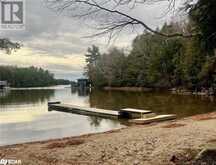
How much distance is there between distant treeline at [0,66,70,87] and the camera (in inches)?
3574

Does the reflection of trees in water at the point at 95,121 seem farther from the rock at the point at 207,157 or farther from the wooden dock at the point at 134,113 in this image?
the rock at the point at 207,157

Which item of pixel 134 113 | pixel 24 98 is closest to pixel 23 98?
pixel 24 98

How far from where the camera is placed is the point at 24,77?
101562mm

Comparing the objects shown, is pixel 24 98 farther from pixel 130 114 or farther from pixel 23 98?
pixel 130 114

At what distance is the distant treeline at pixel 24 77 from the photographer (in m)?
90.8

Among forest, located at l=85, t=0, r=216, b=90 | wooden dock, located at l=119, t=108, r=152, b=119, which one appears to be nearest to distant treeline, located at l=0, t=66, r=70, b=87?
forest, located at l=85, t=0, r=216, b=90

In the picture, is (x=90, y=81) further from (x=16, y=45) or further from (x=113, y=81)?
(x=16, y=45)

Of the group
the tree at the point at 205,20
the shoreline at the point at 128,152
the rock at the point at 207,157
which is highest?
the tree at the point at 205,20

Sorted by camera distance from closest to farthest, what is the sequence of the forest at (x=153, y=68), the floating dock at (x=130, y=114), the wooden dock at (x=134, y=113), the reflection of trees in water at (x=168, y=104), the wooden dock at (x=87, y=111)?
the floating dock at (x=130, y=114)
the wooden dock at (x=134, y=113)
the wooden dock at (x=87, y=111)
the reflection of trees in water at (x=168, y=104)
the forest at (x=153, y=68)

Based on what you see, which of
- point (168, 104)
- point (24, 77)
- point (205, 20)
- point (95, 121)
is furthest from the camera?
point (24, 77)

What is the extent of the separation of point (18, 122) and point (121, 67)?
44292 mm

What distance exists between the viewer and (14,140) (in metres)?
11.8

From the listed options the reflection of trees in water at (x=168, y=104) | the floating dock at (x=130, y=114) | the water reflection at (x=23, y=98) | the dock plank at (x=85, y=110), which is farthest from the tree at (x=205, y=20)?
the water reflection at (x=23, y=98)

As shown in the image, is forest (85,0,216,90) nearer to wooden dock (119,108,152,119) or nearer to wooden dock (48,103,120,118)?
wooden dock (119,108,152,119)
